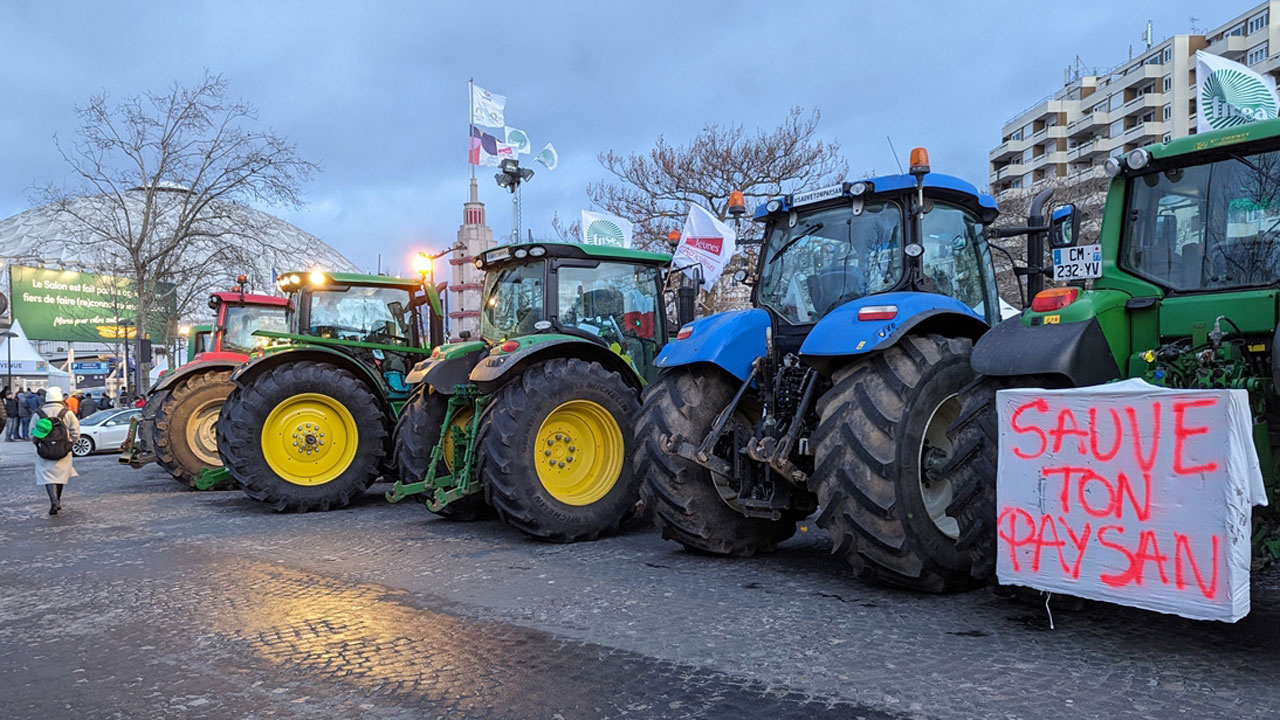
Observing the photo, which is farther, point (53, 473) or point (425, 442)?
point (53, 473)

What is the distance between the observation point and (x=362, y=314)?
37.0 feet

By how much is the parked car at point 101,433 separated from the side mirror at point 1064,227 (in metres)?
20.1

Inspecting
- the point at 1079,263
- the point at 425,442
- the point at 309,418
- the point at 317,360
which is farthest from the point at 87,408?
the point at 1079,263

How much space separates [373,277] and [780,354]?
6497 mm

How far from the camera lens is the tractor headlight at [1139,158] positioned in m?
4.77

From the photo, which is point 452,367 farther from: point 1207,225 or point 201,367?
point 1207,225

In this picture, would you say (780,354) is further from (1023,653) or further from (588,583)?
(1023,653)

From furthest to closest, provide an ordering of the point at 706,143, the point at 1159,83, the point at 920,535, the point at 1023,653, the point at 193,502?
the point at 1159,83 < the point at 706,143 < the point at 193,502 < the point at 920,535 < the point at 1023,653

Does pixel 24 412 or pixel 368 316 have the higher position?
pixel 368 316

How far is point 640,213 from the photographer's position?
23062 millimetres

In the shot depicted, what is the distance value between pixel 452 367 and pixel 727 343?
10.2ft

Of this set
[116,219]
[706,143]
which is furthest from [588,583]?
[116,219]

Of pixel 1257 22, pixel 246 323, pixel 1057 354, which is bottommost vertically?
pixel 1057 354

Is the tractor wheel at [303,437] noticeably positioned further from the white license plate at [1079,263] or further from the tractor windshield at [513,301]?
the white license plate at [1079,263]
